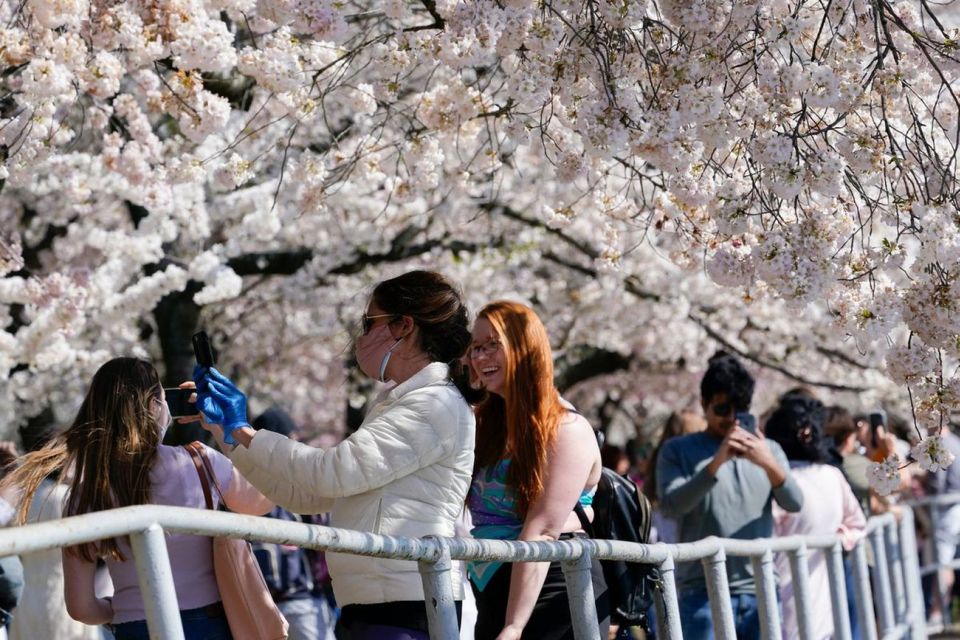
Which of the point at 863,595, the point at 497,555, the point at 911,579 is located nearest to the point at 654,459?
the point at 863,595

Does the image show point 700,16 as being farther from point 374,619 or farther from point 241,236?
point 241,236

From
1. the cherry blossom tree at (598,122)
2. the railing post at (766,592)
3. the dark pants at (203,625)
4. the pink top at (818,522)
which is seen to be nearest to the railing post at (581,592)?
the dark pants at (203,625)

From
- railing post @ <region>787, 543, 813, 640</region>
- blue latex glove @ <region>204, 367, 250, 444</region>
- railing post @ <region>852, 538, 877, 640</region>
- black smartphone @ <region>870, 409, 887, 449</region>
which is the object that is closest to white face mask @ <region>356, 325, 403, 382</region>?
blue latex glove @ <region>204, 367, 250, 444</region>

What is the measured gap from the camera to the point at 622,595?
399cm

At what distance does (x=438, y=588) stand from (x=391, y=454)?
44 centimetres

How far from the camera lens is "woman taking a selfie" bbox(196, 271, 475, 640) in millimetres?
3256

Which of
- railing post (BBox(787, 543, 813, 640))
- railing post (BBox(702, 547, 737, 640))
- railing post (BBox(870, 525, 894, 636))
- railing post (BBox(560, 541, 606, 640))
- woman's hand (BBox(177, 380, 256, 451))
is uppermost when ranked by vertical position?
woman's hand (BBox(177, 380, 256, 451))

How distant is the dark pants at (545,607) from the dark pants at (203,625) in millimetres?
719

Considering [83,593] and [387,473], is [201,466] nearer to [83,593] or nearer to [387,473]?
[83,593]

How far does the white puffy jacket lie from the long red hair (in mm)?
453

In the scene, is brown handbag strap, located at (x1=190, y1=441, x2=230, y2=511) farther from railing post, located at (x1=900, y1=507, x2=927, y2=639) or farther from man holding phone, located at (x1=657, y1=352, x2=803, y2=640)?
railing post, located at (x1=900, y1=507, x2=927, y2=639)

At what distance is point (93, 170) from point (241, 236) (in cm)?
164

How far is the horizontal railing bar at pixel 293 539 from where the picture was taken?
202 centimetres

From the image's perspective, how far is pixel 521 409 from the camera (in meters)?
3.97
